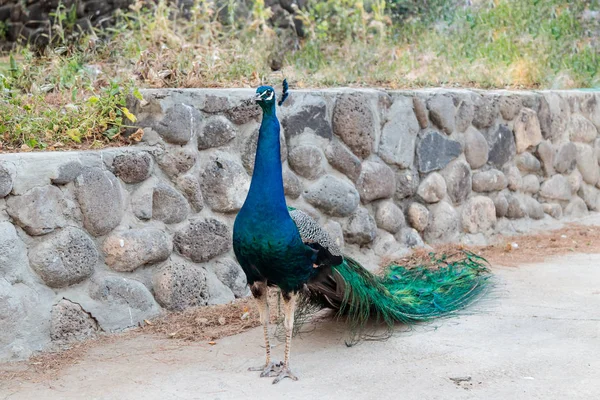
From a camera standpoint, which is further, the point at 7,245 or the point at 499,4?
the point at 499,4

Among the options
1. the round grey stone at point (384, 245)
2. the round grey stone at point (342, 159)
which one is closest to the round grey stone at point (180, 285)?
the round grey stone at point (342, 159)

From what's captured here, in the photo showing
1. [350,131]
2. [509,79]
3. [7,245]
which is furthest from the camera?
[509,79]

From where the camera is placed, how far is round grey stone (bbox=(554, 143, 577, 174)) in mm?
8014

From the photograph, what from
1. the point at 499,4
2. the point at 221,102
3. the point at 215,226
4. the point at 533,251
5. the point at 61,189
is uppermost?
the point at 499,4

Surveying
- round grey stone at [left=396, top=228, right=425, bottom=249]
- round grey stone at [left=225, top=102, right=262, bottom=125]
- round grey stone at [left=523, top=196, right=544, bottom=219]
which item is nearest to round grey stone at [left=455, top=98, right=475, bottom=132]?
round grey stone at [left=396, top=228, right=425, bottom=249]

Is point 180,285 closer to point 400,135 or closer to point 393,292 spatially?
point 393,292

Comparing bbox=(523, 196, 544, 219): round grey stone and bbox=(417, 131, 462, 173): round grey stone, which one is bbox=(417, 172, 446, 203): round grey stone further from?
bbox=(523, 196, 544, 219): round grey stone

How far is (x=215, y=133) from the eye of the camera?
17.3ft

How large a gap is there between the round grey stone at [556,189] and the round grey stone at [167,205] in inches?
165

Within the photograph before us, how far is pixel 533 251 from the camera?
6.82 metres

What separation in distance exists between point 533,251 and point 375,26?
10.6ft

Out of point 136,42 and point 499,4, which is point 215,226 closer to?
point 136,42

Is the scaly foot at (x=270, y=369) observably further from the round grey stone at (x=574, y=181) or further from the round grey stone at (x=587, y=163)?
the round grey stone at (x=587, y=163)

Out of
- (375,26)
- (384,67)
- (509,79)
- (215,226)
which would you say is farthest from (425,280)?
(375,26)
